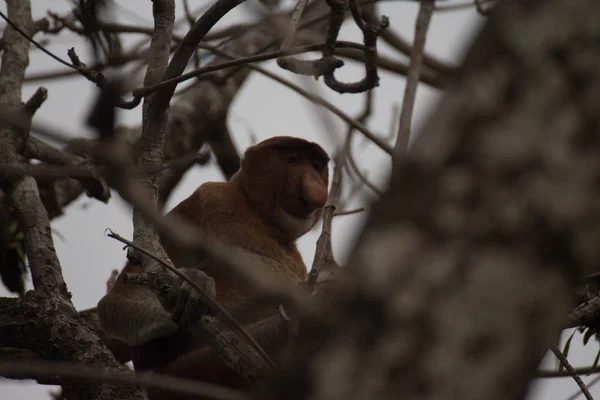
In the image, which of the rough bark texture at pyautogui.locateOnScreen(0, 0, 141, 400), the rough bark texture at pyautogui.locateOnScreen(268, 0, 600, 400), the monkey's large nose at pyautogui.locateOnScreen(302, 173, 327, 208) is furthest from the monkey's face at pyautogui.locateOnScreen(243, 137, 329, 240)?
the rough bark texture at pyautogui.locateOnScreen(268, 0, 600, 400)

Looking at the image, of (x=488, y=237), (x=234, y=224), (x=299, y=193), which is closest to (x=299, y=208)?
(x=299, y=193)

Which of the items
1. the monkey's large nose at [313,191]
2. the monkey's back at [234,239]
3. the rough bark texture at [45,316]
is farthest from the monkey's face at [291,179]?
the rough bark texture at [45,316]

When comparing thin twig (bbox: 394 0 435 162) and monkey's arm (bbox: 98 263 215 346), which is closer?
thin twig (bbox: 394 0 435 162)

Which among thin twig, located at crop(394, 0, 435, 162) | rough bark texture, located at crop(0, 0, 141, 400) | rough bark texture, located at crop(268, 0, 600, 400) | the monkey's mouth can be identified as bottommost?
rough bark texture, located at crop(268, 0, 600, 400)

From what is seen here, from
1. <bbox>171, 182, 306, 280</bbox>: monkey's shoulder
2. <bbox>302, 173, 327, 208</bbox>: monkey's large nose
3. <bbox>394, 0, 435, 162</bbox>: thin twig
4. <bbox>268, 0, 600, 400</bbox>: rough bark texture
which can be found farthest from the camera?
<bbox>302, 173, 327, 208</bbox>: monkey's large nose

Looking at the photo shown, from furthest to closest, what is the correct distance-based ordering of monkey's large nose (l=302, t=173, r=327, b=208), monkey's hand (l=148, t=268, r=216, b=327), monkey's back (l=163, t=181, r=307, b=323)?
monkey's large nose (l=302, t=173, r=327, b=208) → monkey's back (l=163, t=181, r=307, b=323) → monkey's hand (l=148, t=268, r=216, b=327)

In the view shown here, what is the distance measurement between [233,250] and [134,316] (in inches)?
27.3

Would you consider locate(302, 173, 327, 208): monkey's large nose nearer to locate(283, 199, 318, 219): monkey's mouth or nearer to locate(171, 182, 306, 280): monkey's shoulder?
locate(283, 199, 318, 219): monkey's mouth

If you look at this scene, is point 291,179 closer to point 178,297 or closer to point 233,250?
point 233,250

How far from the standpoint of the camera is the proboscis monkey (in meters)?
3.46

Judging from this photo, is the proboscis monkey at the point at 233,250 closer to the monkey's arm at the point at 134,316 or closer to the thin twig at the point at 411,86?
the monkey's arm at the point at 134,316

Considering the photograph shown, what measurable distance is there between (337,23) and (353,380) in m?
1.90

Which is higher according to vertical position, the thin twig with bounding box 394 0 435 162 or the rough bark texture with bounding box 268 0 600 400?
the thin twig with bounding box 394 0 435 162

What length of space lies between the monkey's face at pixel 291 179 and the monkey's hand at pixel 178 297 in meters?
1.58
